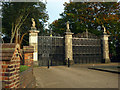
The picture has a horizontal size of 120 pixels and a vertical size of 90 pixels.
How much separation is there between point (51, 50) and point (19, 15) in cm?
1155

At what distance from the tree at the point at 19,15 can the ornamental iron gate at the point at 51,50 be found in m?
9.36

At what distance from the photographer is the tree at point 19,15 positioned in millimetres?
21672

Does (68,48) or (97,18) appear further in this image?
(97,18)

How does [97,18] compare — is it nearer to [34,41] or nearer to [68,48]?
[68,48]

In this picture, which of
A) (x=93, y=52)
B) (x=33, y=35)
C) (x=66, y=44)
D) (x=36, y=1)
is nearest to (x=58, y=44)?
(x=66, y=44)

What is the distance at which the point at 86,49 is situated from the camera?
51.1ft

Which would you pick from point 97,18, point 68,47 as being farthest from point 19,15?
point 97,18

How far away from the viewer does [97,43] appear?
633 inches

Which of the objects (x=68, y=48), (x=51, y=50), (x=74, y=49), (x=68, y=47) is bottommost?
(x=51, y=50)

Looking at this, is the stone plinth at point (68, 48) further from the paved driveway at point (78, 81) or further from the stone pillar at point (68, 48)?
the paved driveway at point (78, 81)

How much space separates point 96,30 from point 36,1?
Answer: 41.3 feet

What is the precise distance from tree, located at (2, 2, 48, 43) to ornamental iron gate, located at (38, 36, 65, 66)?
9.36 meters

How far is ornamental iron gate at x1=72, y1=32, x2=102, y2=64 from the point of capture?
49.8 feet

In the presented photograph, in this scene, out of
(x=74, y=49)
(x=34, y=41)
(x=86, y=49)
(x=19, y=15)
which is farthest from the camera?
(x=19, y=15)
